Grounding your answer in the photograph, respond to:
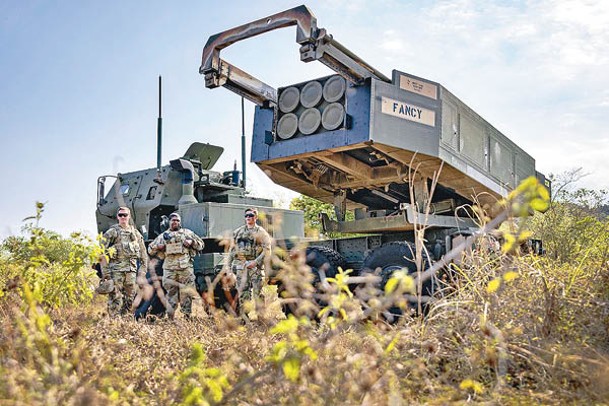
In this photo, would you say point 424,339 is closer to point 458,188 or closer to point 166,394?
point 166,394

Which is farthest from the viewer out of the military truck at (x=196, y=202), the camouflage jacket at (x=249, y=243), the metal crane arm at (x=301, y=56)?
the military truck at (x=196, y=202)

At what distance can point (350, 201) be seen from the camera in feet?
27.2

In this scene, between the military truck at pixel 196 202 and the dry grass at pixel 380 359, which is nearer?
the dry grass at pixel 380 359

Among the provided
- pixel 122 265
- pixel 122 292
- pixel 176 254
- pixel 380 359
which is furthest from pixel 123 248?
pixel 380 359

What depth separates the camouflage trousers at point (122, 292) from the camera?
833 centimetres

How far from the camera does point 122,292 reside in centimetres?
847

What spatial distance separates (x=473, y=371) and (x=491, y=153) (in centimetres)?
496

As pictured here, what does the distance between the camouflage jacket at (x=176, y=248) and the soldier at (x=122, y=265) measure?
0.93ft

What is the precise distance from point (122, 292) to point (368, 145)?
411 centimetres

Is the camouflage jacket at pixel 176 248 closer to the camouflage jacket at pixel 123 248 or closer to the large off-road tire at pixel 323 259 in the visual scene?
the camouflage jacket at pixel 123 248

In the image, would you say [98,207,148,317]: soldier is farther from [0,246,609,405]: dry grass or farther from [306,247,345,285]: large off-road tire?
[0,246,609,405]: dry grass

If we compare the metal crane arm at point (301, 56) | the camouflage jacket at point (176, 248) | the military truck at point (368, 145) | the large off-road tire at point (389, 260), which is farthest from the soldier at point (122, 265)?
the large off-road tire at point (389, 260)

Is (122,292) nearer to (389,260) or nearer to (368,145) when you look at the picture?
(389,260)

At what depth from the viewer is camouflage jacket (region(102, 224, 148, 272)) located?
8.44 metres
